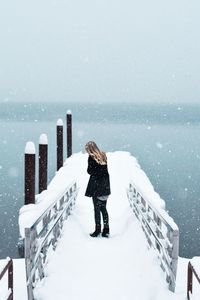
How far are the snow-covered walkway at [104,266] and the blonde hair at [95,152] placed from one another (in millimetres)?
1329

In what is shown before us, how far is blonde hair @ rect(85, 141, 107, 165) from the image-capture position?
26.2 ft

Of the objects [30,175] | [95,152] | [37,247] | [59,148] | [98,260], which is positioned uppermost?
[95,152]

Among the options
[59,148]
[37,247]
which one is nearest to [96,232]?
[37,247]

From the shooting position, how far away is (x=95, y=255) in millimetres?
7598

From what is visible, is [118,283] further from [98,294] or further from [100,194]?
[100,194]

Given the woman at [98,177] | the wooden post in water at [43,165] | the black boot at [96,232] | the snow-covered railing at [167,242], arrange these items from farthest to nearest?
the wooden post in water at [43,165], the black boot at [96,232], the woman at [98,177], the snow-covered railing at [167,242]

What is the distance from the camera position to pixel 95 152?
8023 millimetres

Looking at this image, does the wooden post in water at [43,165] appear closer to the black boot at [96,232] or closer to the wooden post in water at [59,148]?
the wooden post in water at [59,148]

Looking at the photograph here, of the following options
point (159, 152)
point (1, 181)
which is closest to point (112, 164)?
point (1, 181)

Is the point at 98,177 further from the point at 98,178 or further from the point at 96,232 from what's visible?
the point at 96,232

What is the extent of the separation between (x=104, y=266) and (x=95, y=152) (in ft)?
6.01

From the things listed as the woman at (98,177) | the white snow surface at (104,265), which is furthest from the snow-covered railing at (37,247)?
the woman at (98,177)

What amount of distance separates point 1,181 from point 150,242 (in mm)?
A: 26793

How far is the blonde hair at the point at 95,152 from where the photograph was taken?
26.2ft
